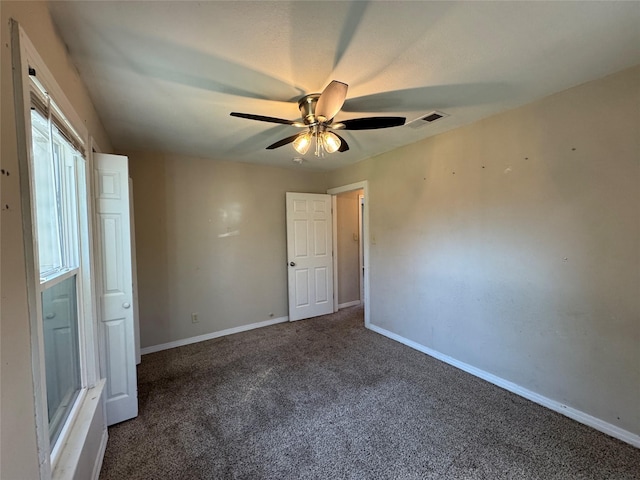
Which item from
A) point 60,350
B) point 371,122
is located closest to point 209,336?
point 60,350

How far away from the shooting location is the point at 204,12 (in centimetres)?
128

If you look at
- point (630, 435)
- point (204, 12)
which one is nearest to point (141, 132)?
point (204, 12)

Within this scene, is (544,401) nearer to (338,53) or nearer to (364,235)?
(364,235)

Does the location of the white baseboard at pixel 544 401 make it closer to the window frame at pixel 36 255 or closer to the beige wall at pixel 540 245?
the beige wall at pixel 540 245

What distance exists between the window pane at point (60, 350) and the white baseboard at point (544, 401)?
10.2ft

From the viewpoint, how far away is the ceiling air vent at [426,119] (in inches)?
96.3

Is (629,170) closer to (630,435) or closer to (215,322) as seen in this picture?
(630,435)

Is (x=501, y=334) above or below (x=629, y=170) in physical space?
below

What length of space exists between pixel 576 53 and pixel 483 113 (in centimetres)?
82

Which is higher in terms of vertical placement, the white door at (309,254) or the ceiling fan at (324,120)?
the ceiling fan at (324,120)

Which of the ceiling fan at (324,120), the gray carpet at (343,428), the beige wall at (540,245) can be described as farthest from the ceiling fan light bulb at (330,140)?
the gray carpet at (343,428)

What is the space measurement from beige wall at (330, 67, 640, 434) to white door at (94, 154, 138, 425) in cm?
282

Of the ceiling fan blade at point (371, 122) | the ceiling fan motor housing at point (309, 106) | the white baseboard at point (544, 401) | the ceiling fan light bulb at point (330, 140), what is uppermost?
the ceiling fan motor housing at point (309, 106)

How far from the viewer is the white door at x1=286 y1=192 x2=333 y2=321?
14.1 feet
